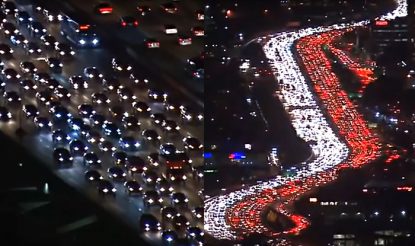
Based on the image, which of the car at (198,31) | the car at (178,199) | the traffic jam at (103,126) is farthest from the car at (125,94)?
the car at (178,199)

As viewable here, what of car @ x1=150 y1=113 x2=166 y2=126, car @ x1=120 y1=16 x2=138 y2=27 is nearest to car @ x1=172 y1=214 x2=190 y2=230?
car @ x1=150 y1=113 x2=166 y2=126

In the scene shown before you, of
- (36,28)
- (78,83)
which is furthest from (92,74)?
(36,28)

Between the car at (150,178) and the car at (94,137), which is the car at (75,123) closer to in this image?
the car at (94,137)

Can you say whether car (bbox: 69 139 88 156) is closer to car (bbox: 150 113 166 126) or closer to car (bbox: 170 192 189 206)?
car (bbox: 150 113 166 126)

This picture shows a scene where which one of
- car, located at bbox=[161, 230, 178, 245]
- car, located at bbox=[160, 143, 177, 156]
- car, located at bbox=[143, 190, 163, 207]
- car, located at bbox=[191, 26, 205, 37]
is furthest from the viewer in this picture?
car, located at bbox=[191, 26, 205, 37]

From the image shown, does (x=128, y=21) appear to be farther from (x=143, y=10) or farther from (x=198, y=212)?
(x=198, y=212)

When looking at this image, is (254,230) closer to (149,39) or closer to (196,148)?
(196,148)
